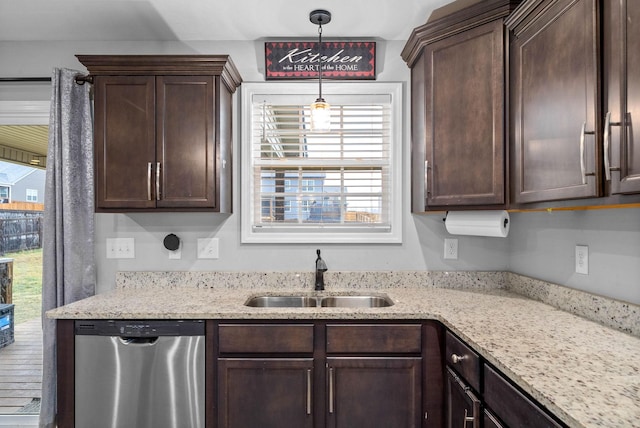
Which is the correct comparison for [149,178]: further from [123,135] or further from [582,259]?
[582,259]

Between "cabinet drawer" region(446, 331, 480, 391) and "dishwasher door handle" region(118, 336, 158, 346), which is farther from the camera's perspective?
"dishwasher door handle" region(118, 336, 158, 346)

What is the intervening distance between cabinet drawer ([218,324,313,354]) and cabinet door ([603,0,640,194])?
1.33m

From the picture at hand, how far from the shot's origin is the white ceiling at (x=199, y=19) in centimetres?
207

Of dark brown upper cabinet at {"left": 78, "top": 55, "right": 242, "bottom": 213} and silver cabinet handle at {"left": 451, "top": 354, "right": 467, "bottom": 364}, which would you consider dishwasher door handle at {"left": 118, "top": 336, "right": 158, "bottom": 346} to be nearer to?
dark brown upper cabinet at {"left": 78, "top": 55, "right": 242, "bottom": 213}

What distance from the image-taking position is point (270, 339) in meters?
1.79

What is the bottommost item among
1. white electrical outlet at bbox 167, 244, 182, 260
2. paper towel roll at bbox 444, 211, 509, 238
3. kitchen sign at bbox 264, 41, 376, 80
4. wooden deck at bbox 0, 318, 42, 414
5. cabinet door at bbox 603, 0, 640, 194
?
wooden deck at bbox 0, 318, 42, 414

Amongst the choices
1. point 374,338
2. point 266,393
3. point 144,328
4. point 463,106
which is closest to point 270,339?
point 266,393

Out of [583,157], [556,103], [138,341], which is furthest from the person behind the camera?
[138,341]

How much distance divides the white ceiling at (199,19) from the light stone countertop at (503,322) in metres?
1.56

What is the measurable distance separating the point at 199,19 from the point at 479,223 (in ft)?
6.50

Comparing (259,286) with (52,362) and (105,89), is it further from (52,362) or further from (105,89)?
(105,89)

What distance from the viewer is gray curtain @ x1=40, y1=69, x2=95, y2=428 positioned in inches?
86.4

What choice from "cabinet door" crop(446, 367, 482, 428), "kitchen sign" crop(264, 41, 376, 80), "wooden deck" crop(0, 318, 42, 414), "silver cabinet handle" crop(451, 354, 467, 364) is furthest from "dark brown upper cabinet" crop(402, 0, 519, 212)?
"wooden deck" crop(0, 318, 42, 414)

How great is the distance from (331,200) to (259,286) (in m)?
0.73
